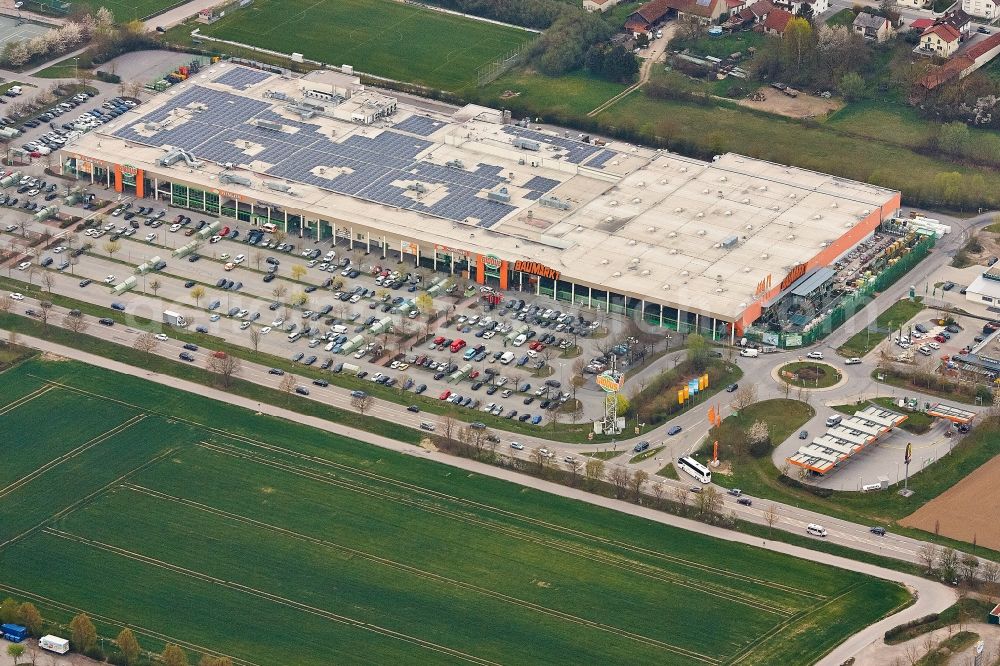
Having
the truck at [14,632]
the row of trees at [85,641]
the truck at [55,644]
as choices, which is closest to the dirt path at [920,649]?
the row of trees at [85,641]

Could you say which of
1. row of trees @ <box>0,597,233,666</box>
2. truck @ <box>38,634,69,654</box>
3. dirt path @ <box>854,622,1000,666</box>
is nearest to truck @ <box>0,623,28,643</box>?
row of trees @ <box>0,597,233,666</box>

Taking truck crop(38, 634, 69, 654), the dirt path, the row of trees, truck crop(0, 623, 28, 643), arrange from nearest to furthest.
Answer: the row of trees, truck crop(38, 634, 69, 654), the dirt path, truck crop(0, 623, 28, 643)

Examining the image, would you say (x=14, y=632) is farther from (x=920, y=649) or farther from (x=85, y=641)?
(x=920, y=649)

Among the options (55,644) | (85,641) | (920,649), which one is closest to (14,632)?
(55,644)

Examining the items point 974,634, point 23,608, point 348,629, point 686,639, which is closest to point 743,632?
point 686,639

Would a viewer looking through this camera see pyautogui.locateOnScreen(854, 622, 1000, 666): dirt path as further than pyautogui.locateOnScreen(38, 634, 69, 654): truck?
Yes

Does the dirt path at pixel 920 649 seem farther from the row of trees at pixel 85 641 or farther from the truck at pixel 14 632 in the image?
the truck at pixel 14 632

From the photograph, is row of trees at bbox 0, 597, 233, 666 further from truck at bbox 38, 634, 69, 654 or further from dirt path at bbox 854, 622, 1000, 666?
dirt path at bbox 854, 622, 1000, 666
